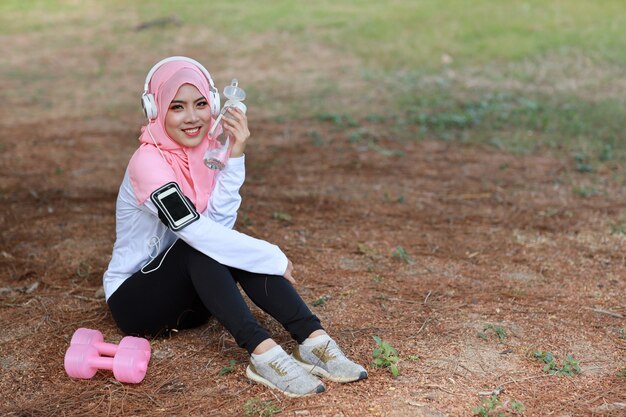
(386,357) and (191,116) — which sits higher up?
(191,116)

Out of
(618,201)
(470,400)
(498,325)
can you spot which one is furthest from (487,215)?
(470,400)

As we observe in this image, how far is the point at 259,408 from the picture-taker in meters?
3.09

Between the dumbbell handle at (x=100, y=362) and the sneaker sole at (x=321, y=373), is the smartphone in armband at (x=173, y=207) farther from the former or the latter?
the sneaker sole at (x=321, y=373)

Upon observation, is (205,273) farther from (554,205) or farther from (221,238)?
(554,205)

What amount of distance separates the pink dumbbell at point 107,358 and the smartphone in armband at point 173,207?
21.0 inches

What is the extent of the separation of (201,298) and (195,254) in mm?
186

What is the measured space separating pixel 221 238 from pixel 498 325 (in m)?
1.43

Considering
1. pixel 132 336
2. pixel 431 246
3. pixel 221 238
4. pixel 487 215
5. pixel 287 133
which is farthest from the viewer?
pixel 287 133

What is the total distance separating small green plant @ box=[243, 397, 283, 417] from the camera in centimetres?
306

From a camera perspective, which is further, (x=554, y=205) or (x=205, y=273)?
(x=554, y=205)

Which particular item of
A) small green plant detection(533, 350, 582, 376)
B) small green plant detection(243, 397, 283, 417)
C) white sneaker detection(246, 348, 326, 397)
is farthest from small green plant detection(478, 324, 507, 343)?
small green plant detection(243, 397, 283, 417)

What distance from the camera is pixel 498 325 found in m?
3.87

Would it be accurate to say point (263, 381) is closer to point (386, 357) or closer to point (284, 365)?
point (284, 365)

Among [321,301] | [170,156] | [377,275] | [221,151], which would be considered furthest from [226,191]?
[377,275]
